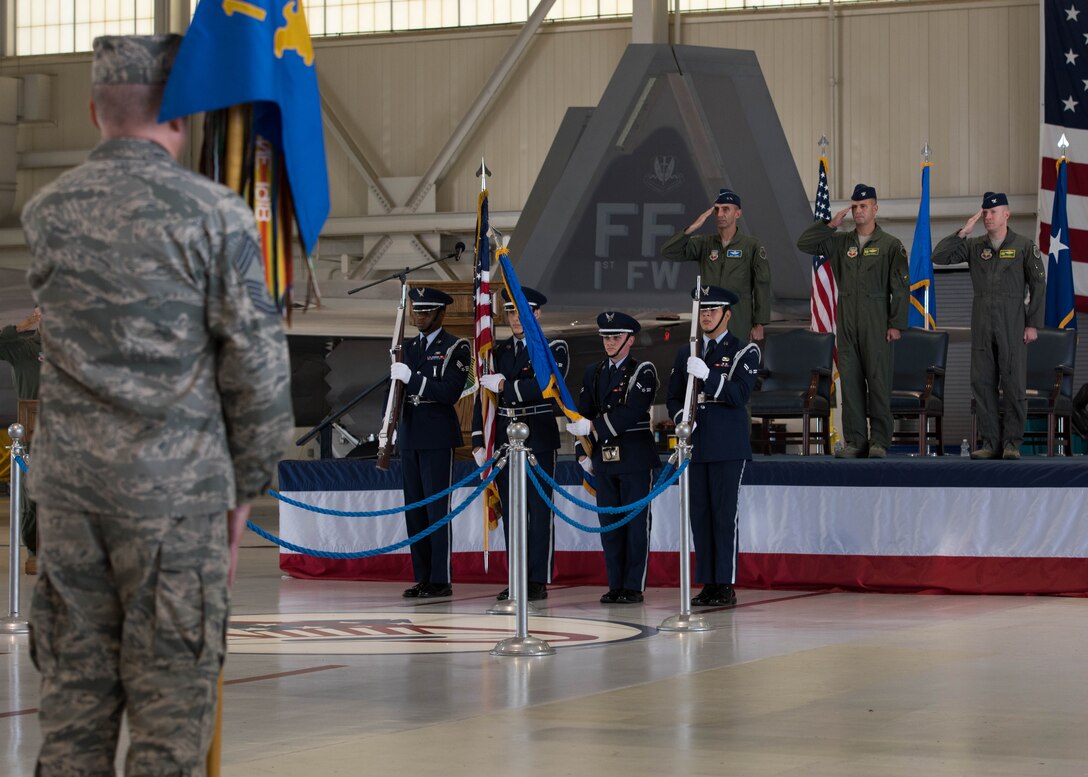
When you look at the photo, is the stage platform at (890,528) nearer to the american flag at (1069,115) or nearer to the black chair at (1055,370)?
the black chair at (1055,370)

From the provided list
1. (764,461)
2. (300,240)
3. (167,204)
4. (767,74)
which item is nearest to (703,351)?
(764,461)

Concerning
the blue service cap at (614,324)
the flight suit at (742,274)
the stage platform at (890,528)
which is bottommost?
the stage platform at (890,528)

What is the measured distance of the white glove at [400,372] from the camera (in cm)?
902

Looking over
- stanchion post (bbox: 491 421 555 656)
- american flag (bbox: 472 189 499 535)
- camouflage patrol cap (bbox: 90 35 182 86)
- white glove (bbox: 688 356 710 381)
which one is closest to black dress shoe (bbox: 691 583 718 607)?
white glove (bbox: 688 356 710 381)

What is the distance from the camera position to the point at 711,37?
Answer: 24.4 metres

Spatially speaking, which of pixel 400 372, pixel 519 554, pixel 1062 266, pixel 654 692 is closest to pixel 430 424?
pixel 400 372

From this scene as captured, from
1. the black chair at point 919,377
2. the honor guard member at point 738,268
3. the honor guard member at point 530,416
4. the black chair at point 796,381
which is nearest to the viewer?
the honor guard member at point 530,416

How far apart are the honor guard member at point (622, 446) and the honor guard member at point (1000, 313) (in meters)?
2.07

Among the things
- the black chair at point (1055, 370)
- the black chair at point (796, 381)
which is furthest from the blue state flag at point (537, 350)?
the black chair at point (1055, 370)

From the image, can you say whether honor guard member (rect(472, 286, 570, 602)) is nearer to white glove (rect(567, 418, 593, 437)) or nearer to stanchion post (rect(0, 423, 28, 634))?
white glove (rect(567, 418, 593, 437))

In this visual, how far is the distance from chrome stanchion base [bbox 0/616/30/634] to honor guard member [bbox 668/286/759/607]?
3.75 m

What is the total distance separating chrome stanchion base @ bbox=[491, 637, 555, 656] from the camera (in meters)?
6.69

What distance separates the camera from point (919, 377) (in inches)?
499

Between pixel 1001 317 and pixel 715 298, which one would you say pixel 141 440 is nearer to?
pixel 715 298
